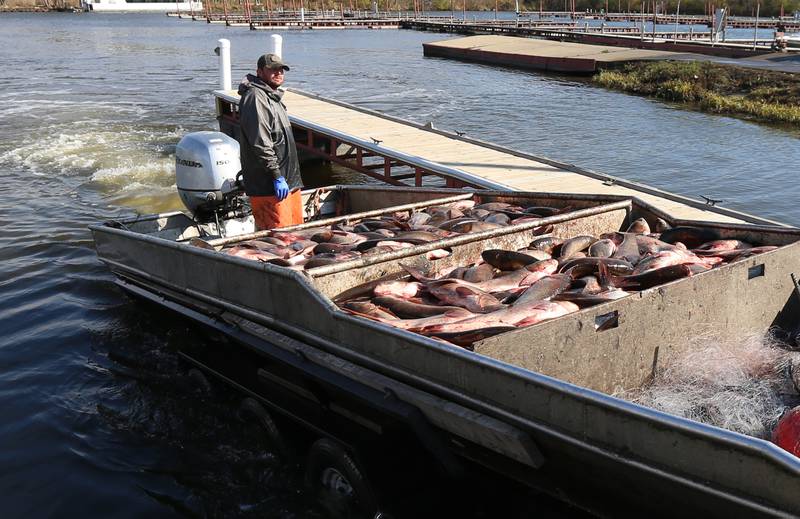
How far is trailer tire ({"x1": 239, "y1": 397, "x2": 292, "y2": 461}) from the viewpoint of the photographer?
6.41 m

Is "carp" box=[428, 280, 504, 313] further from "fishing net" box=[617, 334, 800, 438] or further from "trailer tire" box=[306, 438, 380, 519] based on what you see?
"trailer tire" box=[306, 438, 380, 519]

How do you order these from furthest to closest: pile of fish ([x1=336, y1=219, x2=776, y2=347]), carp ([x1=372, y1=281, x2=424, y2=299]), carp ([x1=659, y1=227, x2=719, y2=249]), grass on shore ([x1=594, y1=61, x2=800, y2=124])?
grass on shore ([x1=594, y1=61, x2=800, y2=124]), carp ([x1=659, y1=227, x2=719, y2=249]), carp ([x1=372, y1=281, x2=424, y2=299]), pile of fish ([x1=336, y1=219, x2=776, y2=347])

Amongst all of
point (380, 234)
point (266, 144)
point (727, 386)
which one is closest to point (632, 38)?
point (266, 144)

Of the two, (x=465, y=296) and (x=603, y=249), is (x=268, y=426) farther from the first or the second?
(x=603, y=249)

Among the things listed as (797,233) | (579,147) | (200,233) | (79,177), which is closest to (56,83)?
(79,177)

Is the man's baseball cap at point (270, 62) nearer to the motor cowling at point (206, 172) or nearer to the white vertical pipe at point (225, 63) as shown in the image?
the motor cowling at point (206, 172)

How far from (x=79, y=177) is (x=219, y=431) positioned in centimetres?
1142

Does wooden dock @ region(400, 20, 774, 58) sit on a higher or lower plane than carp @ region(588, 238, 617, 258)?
higher

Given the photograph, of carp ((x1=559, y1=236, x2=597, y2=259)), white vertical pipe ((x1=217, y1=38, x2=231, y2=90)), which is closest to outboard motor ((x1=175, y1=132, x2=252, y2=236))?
carp ((x1=559, y1=236, x2=597, y2=259))

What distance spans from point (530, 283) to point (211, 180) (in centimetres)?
560

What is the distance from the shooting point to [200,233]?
32.8 feet

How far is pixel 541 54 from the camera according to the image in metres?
42.1

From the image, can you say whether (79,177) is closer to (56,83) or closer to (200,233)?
(200,233)

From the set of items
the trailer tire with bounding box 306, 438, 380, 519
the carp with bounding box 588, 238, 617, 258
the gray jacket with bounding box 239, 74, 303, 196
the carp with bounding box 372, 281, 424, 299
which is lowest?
the trailer tire with bounding box 306, 438, 380, 519
